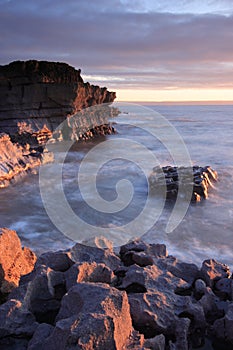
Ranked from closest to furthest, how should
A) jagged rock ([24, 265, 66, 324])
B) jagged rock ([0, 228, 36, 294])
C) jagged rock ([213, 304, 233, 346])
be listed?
jagged rock ([213, 304, 233, 346]) → jagged rock ([24, 265, 66, 324]) → jagged rock ([0, 228, 36, 294])

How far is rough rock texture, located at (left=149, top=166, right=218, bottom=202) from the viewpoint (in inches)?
369

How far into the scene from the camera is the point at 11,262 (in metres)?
3.91

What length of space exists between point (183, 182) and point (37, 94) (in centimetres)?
1147

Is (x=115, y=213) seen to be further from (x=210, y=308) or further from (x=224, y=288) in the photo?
(x=210, y=308)

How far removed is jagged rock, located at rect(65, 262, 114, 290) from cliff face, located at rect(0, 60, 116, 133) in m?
13.4

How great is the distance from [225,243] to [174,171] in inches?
178

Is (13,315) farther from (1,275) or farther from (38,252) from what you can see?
(38,252)

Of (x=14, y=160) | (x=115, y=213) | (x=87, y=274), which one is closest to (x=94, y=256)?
(x=87, y=274)

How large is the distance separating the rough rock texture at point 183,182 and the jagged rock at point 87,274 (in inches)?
226

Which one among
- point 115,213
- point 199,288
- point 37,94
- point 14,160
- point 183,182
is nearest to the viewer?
point 199,288

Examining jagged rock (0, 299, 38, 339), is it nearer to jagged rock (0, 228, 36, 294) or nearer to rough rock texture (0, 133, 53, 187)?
jagged rock (0, 228, 36, 294)

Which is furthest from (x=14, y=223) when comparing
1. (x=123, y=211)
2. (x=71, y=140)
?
(x=71, y=140)

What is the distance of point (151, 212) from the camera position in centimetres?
824

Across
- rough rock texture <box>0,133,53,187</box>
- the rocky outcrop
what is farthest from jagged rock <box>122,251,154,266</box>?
the rocky outcrop
